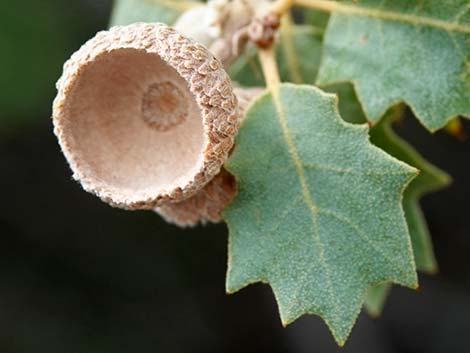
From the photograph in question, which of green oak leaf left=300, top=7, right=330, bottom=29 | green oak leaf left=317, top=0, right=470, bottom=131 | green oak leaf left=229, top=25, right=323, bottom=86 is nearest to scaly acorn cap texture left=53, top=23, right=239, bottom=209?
green oak leaf left=317, top=0, right=470, bottom=131

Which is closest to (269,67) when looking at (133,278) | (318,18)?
(318,18)

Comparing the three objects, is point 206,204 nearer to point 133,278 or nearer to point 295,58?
point 295,58

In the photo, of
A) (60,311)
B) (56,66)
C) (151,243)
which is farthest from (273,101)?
(60,311)

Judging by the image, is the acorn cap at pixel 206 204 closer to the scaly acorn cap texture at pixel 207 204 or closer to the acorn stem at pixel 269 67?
the scaly acorn cap texture at pixel 207 204

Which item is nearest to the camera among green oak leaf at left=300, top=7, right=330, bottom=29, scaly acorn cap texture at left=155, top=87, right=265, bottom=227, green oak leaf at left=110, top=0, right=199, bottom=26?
scaly acorn cap texture at left=155, top=87, right=265, bottom=227

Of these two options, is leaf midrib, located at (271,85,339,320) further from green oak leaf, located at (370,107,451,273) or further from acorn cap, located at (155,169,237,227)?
green oak leaf, located at (370,107,451,273)

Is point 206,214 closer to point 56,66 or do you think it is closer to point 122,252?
point 56,66
